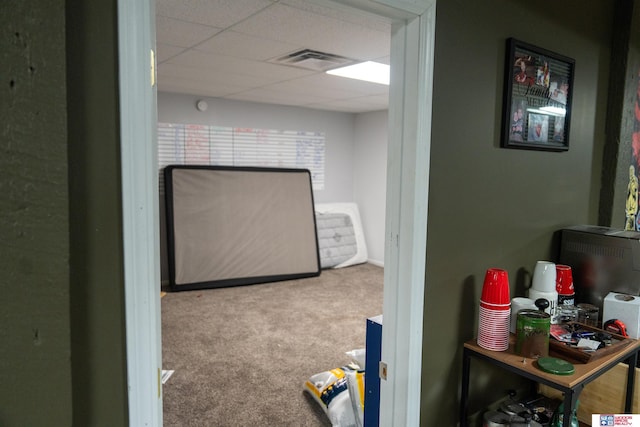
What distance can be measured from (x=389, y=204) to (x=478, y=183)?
45 cm

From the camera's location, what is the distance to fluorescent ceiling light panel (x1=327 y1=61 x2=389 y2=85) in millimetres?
3309

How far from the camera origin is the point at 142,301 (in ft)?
3.20

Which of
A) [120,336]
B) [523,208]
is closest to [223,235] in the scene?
[523,208]

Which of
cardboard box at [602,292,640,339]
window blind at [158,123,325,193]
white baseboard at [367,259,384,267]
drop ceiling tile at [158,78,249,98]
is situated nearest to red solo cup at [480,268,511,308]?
cardboard box at [602,292,640,339]

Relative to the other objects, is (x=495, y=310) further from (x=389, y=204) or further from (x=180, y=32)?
(x=180, y=32)

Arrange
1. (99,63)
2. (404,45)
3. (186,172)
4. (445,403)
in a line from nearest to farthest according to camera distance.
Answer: (99,63), (404,45), (445,403), (186,172)

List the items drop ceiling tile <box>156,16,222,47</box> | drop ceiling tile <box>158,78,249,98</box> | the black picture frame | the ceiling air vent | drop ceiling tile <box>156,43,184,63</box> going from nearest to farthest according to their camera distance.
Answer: the black picture frame
drop ceiling tile <box>156,16,222,47</box>
drop ceiling tile <box>156,43,184,63</box>
the ceiling air vent
drop ceiling tile <box>158,78,249,98</box>

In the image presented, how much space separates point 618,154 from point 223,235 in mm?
3830

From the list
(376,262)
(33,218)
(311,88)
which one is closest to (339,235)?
(376,262)

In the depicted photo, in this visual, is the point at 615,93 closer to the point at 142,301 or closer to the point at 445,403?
the point at 445,403

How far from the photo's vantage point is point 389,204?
62.9 inches

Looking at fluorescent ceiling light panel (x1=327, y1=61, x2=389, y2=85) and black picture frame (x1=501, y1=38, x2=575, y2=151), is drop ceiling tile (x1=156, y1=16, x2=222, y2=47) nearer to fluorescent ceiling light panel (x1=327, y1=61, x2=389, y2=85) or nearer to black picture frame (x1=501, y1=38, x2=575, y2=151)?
fluorescent ceiling light panel (x1=327, y1=61, x2=389, y2=85)

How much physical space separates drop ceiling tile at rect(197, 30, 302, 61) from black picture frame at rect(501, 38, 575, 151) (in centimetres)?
140

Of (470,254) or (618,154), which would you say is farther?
(618,154)
